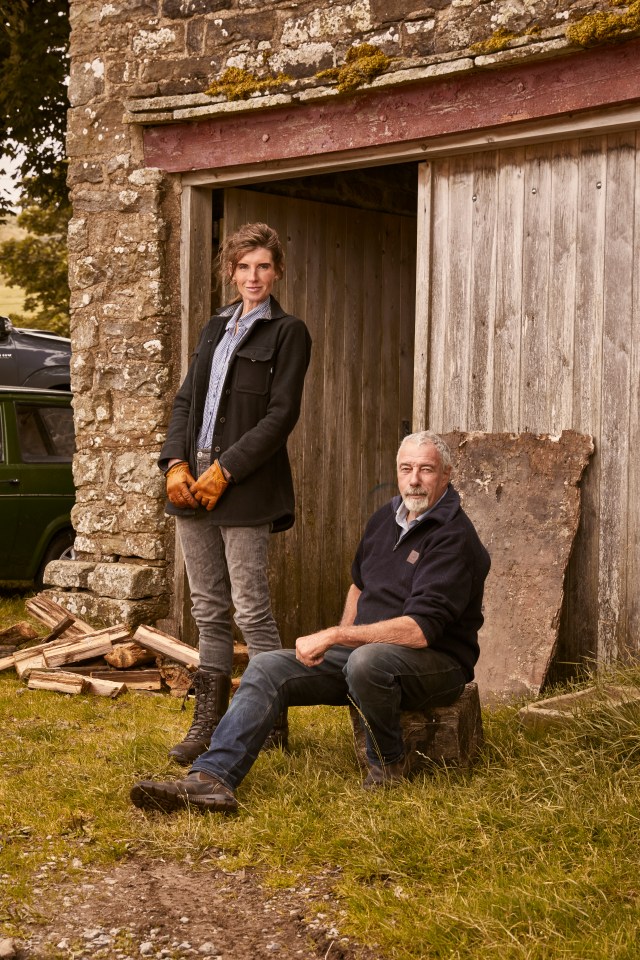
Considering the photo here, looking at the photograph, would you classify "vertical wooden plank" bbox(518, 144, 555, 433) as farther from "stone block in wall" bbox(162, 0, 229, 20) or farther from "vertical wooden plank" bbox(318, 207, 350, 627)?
"stone block in wall" bbox(162, 0, 229, 20)

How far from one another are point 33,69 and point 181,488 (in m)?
8.17

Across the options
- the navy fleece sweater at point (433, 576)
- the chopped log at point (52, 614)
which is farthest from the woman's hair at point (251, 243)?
the chopped log at point (52, 614)

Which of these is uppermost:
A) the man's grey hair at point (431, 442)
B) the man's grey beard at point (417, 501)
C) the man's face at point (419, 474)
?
the man's grey hair at point (431, 442)

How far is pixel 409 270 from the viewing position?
818 centimetres

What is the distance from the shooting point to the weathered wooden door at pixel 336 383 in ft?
24.1

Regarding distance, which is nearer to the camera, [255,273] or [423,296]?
[255,273]

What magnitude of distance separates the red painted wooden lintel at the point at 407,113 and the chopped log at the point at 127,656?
2.69 meters

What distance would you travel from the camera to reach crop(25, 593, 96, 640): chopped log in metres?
7.05

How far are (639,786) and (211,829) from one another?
137cm

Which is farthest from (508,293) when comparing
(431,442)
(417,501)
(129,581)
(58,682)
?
(58,682)

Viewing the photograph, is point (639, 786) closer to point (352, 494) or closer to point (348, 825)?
point (348, 825)

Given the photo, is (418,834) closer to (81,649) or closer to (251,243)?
(251,243)

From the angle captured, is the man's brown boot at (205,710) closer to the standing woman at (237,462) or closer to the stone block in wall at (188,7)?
the standing woman at (237,462)

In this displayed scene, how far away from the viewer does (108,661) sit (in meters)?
6.60
